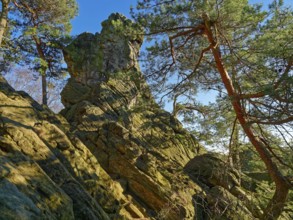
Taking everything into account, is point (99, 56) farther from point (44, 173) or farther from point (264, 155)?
point (44, 173)

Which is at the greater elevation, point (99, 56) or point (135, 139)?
point (99, 56)

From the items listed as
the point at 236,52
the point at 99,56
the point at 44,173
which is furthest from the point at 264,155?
the point at 99,56

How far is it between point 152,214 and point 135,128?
13.0 feet

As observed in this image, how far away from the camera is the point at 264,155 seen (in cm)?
693

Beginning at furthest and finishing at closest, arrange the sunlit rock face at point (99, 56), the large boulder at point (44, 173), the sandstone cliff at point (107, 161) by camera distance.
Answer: the sunlit rock face at point (99, 56) < the sandstone cliff at point (107, 161) < the large boulder at point (44, 173)

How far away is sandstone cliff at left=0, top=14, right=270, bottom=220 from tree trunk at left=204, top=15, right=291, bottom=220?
23.2 inches

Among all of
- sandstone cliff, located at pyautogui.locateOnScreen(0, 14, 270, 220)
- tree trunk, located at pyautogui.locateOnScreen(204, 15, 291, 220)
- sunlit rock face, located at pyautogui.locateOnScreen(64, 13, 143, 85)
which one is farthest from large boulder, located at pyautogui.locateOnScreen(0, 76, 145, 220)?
sunlit rock face, located at pyautogui.locateOnScreen(64, 13, 143, 85)

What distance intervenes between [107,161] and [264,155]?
4302mm

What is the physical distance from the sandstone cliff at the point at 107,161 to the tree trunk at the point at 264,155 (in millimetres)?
589

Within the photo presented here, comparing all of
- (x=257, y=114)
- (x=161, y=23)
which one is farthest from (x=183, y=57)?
(x=257, y=114)

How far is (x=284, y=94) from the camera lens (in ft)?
15.8

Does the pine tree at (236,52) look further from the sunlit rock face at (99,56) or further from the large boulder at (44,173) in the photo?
the sunlit rock face at (99,56)

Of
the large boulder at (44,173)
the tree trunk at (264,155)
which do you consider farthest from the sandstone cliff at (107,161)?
the tree trunk at (264,155)

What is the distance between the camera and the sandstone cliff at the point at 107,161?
156 inches
